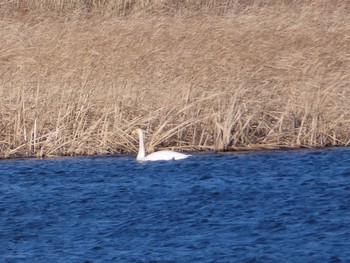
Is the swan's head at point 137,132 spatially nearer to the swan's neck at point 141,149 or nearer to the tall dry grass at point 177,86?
the swan's neck at point 141,149

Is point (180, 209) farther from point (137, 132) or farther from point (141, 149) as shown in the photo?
point (137, 132)

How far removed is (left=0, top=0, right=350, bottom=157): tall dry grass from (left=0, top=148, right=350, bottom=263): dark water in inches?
14.6

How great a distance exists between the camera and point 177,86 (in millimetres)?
13445

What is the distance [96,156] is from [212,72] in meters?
2.04

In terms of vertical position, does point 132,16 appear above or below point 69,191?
above

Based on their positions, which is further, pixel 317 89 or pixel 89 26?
pixel 89 26

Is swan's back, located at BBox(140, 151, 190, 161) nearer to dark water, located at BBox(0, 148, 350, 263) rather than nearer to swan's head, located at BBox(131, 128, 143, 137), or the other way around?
dark water, located at BBox(0, 148, 350, 263)

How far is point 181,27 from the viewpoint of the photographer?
1577 cm

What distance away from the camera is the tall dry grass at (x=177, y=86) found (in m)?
13.1

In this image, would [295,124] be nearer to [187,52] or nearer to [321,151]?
[321,151]

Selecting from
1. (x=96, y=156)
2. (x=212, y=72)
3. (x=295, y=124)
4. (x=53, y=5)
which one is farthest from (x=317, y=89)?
(x=53, y=5)

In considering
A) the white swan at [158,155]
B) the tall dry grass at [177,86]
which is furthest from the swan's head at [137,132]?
the tall dry grass at [177,86]

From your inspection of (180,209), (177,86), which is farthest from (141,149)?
(180,209)

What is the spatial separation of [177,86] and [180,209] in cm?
336
